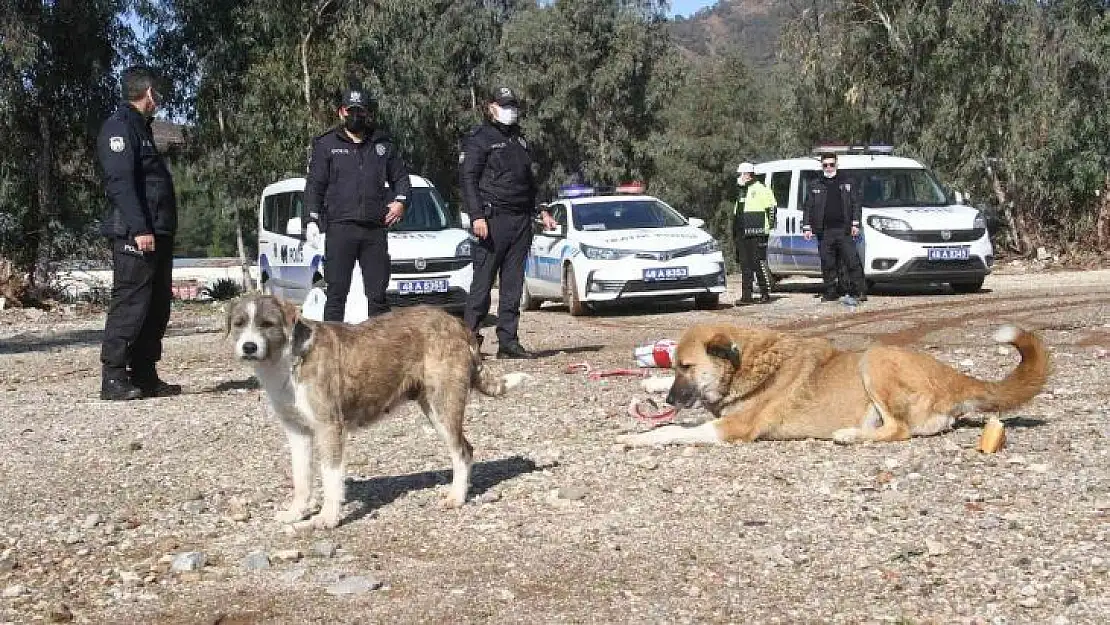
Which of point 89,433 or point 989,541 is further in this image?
point 89,433

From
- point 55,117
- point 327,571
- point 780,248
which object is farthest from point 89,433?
point 55,117

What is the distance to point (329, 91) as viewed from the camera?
38.9 metres

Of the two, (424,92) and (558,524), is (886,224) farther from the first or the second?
(424,92)

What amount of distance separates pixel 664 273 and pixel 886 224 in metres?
3.76

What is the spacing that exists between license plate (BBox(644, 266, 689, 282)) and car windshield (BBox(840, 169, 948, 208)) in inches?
145

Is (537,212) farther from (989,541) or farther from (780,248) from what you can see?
(780,248)

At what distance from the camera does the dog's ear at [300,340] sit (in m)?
6.09

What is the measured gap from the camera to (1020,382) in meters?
7.33

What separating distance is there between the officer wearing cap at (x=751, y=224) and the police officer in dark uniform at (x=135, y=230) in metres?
11.0

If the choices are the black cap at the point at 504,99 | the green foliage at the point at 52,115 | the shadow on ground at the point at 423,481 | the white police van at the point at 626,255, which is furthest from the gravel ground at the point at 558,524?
the green foliage at the point at 52,115

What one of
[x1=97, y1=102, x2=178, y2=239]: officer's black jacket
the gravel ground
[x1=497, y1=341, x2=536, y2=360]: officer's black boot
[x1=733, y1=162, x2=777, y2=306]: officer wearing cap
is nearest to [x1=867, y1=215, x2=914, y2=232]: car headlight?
[x1=733, y1=162, x2=777, y2=306]: officer wearing cap

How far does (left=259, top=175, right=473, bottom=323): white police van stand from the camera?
58.0 feet

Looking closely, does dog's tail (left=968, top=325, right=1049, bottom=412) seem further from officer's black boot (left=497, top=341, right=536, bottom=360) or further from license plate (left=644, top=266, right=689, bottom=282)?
license plate (left=644, top=266, right=689, bottom=282)

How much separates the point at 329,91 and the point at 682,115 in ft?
118
